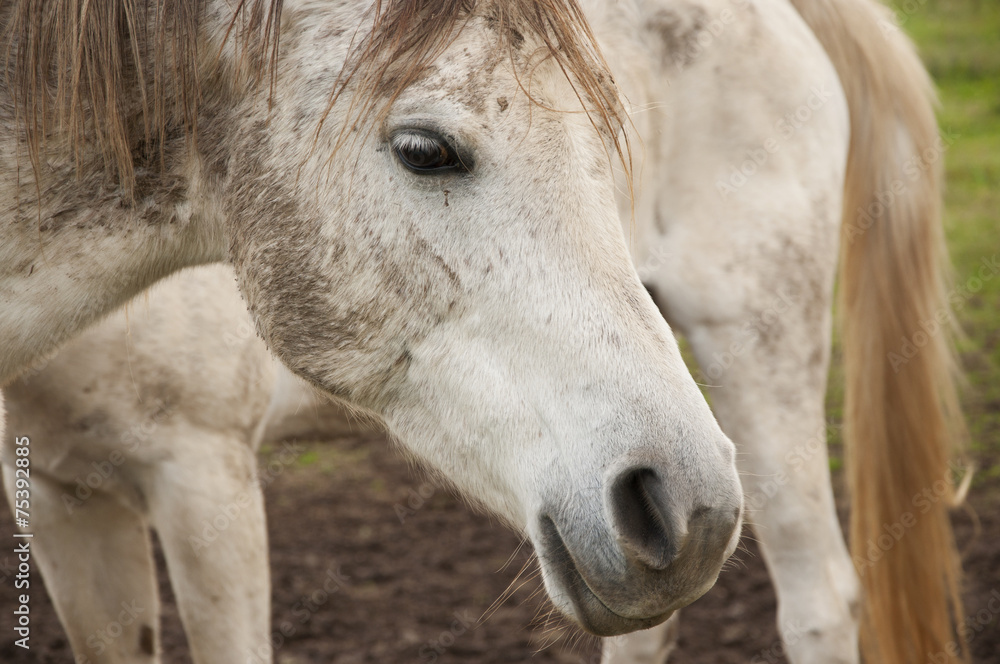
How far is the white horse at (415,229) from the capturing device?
1.23 metres

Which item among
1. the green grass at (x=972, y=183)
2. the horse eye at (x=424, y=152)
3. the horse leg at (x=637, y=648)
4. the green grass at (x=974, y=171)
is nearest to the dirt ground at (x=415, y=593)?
the horse leg at (x=637, y=648)

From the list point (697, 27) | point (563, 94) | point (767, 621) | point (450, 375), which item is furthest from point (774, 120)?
point (767, 621)

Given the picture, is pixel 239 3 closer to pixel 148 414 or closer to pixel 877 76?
pixel 148 414

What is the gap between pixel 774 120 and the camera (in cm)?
252

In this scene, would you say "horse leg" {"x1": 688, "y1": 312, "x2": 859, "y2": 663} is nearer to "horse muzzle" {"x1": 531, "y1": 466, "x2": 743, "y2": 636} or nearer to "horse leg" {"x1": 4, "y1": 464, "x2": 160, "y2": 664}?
"horse muzzle" {"x1": 531, "y1": 466, "x2": 743, "y2": 636}

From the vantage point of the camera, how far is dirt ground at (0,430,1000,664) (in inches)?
133

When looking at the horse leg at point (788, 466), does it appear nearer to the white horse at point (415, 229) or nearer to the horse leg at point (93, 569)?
the white horse at point (415, 229)

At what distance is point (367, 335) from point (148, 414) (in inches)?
36.1

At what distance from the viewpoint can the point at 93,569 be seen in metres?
2.30

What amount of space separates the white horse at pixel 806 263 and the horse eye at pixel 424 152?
1129 mm

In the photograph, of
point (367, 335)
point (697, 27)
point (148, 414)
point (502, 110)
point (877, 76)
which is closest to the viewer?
point (502, 110)

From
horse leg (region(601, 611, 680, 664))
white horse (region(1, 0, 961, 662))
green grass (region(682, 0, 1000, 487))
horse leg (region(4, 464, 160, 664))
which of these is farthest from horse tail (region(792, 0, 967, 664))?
horse leg (region(4, 464, 160, 664))

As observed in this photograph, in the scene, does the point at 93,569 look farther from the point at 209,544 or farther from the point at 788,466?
the point at 788,466

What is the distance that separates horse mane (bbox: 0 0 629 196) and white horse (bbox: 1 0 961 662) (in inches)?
39.7
